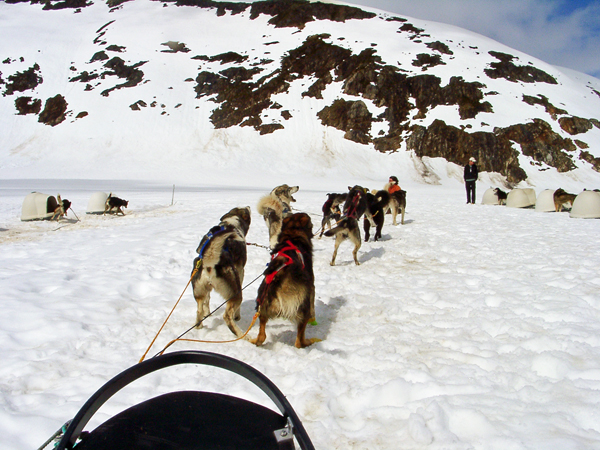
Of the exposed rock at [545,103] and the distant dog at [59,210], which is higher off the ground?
the exposed rock at [545,103]

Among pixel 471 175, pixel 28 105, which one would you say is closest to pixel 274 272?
pixel 471 175

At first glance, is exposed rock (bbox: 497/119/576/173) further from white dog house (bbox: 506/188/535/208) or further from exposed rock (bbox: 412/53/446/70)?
white dog house (bbox: 506/188/535/208)

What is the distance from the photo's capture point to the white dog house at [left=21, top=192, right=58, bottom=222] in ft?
35.2

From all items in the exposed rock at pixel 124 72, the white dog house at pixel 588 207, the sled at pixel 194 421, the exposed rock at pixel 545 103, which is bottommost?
the sled at pixel 194 421

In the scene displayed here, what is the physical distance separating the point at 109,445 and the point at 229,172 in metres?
38.5

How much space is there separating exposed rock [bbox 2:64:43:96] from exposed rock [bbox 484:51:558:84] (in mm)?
68360

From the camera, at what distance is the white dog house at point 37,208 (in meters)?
10.7

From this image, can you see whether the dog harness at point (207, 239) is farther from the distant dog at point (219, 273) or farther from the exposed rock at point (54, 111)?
the exposed rock at point (54, 111)

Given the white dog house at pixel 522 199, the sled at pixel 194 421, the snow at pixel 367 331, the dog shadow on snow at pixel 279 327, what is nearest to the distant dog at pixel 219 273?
the dog shadow on snow at pixel 279 327

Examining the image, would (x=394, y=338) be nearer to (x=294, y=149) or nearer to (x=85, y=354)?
(x=85, y=354)

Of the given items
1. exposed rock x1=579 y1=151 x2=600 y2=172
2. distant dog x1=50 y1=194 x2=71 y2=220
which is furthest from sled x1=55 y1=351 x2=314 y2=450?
exposed rock x1=579 y1=151 x2=600 y2=172

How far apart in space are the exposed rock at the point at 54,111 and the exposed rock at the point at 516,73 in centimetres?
6181

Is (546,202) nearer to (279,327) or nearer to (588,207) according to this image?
(588,207)

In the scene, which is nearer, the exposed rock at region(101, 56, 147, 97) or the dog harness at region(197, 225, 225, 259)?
the dog harness at region(197, 225, 225, 259)
